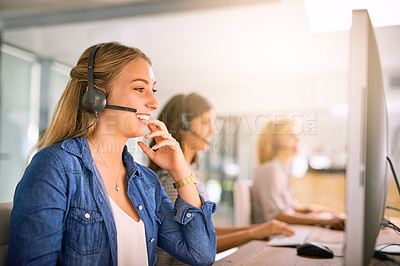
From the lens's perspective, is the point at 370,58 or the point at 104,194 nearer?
the point at 370,58

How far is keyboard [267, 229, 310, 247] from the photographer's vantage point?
1.38 metres

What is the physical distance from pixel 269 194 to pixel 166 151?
153 centimetres

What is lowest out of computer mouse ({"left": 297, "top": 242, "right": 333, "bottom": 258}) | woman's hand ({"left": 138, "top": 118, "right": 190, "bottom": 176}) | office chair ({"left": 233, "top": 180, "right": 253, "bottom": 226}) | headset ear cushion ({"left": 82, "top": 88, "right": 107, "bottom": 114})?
office chair ({"left": 233, "top": 180, "right": 253, "bottom": 226})

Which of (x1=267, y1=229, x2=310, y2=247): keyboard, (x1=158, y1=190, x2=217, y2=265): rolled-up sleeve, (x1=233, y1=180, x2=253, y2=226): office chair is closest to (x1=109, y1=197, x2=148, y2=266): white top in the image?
(x1=158, y1=190, x2=217, y2=265): rolled-up sleeve

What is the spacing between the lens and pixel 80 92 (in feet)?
3.27

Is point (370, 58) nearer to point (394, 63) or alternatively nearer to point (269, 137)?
point (269, 137)

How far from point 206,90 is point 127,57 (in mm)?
4493

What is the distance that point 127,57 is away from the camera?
101 centimetres

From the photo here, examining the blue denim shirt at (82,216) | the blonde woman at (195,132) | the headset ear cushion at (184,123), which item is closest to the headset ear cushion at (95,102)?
the blue denim shirt at (82,216)

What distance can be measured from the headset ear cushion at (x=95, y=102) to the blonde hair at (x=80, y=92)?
4cm

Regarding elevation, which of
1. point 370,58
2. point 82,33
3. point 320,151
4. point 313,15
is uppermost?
point 82,33

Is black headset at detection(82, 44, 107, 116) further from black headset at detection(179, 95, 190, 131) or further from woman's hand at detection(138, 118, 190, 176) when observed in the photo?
black headset at detection(179, 95, 190, 131)

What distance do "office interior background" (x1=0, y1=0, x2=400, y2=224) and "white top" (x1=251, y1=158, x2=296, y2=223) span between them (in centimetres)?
41

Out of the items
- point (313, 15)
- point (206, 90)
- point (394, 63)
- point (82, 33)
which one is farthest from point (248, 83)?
point (313, 15)
